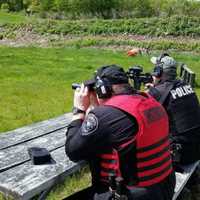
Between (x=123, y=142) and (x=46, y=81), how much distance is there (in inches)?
375

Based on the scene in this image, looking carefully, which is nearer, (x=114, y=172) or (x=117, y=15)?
(x=114, y=172)

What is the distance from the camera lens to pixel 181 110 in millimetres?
5246

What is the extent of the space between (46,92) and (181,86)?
6141 mm

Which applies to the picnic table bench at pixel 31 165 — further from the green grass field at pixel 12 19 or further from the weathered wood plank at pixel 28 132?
the green grass field at pixel 12 19

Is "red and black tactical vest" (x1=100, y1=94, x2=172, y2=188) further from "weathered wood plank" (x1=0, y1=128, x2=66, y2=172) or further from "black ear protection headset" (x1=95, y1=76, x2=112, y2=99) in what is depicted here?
"weathered wood plank" (x1=0, y1=128, x2=66, y2=172)

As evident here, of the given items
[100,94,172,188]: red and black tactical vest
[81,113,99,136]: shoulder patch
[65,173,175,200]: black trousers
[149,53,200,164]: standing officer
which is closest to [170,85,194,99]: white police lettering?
[149,53,200,164]: standing officer

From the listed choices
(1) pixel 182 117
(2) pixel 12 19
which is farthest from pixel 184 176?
(2) pixel 12 19

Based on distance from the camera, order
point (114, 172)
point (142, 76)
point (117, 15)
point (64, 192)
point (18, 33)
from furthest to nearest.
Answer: point (117, 15) → point (18, 33) → point (142, 76) → point (64, 192) → point (114, 172)

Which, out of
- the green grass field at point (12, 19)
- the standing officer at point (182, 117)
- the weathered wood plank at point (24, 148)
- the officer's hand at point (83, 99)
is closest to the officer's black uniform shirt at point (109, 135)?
the officer's hand at point (83, 99)

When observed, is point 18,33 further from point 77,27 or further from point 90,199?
point 90,199

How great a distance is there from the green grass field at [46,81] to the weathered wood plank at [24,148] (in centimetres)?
74

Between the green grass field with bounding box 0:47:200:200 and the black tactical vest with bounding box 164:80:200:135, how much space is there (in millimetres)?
1218

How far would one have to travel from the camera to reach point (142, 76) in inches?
259

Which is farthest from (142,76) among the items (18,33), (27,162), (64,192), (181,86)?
(18,33)
